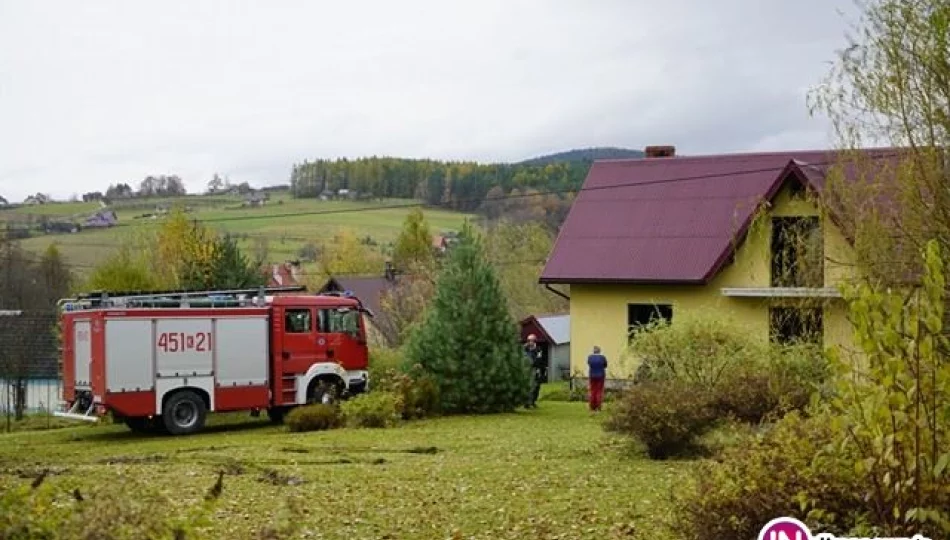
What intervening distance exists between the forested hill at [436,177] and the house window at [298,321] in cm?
4872

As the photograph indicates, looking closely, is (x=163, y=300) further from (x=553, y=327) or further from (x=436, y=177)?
(x=436, y=177)

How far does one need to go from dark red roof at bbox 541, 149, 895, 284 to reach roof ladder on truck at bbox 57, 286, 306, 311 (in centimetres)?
1034

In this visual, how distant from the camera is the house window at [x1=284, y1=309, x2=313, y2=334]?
27312mm

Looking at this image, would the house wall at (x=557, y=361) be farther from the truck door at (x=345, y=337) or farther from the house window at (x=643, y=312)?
the truck door at (x=345, y=337)

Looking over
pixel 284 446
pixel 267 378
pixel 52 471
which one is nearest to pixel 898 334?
pixel 52 471

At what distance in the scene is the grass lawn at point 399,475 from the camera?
11531mm

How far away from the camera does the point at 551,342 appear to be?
4731 centimetres

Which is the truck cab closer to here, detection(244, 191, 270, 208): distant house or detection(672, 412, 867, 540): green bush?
detection(672, 412, 867, 540): green bush

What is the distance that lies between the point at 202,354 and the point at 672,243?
14155 millimetres

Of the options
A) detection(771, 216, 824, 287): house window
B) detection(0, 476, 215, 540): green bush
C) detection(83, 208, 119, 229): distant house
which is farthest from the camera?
detection(83, 208, 119, 229): distant house

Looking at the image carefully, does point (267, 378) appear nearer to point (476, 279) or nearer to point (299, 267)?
point (476, 279)

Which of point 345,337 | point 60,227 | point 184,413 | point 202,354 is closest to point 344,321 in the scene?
point 345,337

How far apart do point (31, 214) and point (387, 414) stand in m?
61.5

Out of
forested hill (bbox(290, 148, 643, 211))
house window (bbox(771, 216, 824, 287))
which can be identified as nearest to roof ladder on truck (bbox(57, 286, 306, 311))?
house window (bbox(771, 216, 824, 287))
